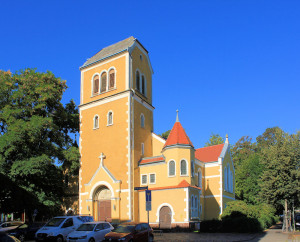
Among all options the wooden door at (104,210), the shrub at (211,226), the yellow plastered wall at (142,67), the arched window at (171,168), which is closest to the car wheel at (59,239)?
the wooden door at (104,210)

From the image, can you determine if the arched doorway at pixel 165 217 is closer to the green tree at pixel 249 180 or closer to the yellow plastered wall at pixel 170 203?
the yellow plastered wall at pixel 170 203

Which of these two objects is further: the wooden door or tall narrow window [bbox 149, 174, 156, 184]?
tall narrow window [bbox 149, 174, 156, 184]

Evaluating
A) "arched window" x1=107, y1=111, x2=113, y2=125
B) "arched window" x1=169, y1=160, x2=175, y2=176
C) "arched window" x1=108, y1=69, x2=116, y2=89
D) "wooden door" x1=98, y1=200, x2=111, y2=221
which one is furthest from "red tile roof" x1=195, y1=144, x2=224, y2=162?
"arched window" x1=108, y1=69, x2=116, y2=89

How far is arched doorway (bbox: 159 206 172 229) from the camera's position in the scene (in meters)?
30.3

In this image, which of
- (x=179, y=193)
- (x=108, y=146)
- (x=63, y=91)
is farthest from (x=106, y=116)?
(x=179, y=193)

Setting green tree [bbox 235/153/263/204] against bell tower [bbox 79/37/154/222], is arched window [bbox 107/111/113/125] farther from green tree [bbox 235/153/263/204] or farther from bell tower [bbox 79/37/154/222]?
green tree [bbox 235/153/263/204]

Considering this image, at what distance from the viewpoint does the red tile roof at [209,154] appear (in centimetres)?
4107

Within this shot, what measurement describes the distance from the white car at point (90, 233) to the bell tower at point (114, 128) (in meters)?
11.3

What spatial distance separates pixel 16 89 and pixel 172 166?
1880 centimetres

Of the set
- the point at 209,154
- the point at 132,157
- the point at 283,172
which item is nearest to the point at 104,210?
the point at 132,157

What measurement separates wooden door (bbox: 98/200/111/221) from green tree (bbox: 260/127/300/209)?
49.1 feet

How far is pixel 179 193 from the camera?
99.1 ft

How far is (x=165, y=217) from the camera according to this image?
30.6 m

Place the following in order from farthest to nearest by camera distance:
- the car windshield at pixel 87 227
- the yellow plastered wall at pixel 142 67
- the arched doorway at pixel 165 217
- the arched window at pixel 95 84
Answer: the arched window at pixel 95 84 → the yellow plastered wall at pixel 142 67 → the arched doorway at pixel 165 217 → the car windshield at pixel 87 227
